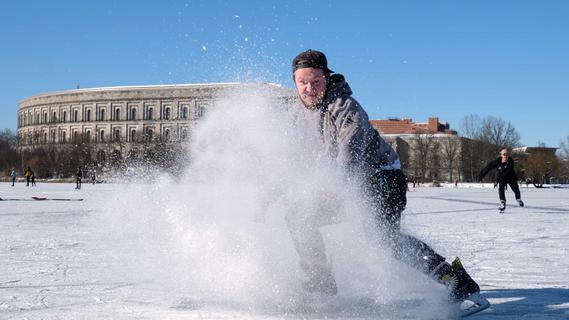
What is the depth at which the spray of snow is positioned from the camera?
3299 mm

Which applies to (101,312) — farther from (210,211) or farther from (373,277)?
(373,277)

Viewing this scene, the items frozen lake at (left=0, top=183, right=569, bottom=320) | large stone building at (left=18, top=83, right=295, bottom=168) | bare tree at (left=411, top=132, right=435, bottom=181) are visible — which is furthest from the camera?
large stone building at (left=18, top=83, right=295, bottom=168)

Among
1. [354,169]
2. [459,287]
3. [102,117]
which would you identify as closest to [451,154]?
[102,117]

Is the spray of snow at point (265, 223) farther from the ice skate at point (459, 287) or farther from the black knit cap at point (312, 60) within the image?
the black knit cap at point (312, 60)

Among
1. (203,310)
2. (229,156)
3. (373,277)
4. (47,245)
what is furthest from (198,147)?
(47,245)

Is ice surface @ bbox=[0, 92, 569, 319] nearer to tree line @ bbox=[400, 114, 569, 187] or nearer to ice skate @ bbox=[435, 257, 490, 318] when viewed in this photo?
ice skate @ bbox=[435, 257, 490, 318]

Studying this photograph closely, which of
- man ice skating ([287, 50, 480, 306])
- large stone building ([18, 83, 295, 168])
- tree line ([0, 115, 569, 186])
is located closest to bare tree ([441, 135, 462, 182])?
tree line ([0, 115, 569, 186])

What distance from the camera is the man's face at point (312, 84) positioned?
3.31m

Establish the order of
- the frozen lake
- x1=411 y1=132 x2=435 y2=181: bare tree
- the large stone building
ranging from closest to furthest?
the frozen lake → x1=411 y1=132 x2=435 y2=181: bare tree → the large stone building

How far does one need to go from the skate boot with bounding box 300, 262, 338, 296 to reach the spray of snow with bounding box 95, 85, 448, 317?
0.38 feet

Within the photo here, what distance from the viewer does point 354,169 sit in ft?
10.2

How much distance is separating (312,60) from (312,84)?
0.46 ft

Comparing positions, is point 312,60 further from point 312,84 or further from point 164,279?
point 164,279

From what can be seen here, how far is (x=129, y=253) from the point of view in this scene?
626 cm
